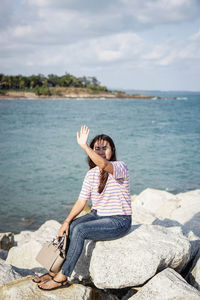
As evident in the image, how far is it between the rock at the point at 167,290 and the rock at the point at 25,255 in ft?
8.52

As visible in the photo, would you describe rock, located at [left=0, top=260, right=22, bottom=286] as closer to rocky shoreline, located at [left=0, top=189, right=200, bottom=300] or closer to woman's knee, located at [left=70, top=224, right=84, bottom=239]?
rocky shoreline, located at [left=0, top=189, right=200, bottom=300]

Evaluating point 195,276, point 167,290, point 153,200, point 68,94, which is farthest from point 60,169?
point 68,94

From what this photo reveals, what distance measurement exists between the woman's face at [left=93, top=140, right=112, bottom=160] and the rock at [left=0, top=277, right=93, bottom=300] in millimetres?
1969

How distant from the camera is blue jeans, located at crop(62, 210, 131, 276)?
13.5 feet

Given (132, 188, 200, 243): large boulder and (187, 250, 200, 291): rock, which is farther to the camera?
(132, 188, 200, 243): large boulder

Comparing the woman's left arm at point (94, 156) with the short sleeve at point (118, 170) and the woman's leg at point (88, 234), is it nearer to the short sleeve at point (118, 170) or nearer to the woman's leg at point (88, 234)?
the short sleeve at point (118, 170)

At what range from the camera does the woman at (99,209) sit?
4.14 metres

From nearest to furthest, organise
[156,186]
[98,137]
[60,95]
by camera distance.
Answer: [98,137], [156,186], [60,95]

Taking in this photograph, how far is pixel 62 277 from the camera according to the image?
160 inches

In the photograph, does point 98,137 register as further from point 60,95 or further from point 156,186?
point 60,95

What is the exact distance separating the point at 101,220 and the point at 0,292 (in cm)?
167

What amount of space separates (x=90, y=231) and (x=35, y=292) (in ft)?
3.50

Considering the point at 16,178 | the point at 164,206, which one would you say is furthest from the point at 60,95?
the point at 164,206

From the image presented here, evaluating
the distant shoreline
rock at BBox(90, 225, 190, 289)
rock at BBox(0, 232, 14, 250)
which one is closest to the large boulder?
rock at BBox(90, 225, 190, 289)
